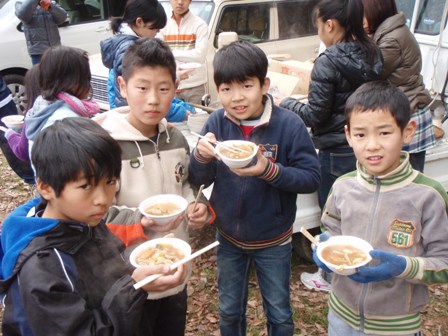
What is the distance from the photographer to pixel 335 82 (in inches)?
118

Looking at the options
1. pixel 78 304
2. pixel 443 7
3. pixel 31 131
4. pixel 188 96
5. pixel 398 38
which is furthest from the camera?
pixel 188 96

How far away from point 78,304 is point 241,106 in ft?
4.26

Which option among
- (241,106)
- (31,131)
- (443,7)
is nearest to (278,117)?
(241,106)

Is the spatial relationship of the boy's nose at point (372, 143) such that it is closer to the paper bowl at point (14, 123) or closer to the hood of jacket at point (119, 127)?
the hood of jacket at point (119, 127)

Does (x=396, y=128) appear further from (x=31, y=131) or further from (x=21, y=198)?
(x=21, y=198)

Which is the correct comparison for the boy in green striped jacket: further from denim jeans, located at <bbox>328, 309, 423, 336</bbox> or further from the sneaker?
the sneaker

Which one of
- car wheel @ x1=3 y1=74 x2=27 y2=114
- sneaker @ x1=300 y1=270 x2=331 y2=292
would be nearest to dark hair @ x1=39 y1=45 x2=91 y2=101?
sneaker @ x1=300 y1=270 x2=331 y2=292

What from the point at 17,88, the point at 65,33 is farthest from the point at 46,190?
the point at 65,33

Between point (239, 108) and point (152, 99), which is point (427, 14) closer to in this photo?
point (239, 108)

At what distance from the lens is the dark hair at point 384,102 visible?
6.32 ft

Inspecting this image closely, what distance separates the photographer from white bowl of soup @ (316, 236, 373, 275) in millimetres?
1683

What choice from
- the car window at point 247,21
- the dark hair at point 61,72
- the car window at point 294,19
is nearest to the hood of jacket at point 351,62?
the dark hair at point 61,72

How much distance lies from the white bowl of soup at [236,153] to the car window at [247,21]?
3598 millimetres

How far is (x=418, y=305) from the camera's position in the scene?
1.93m
